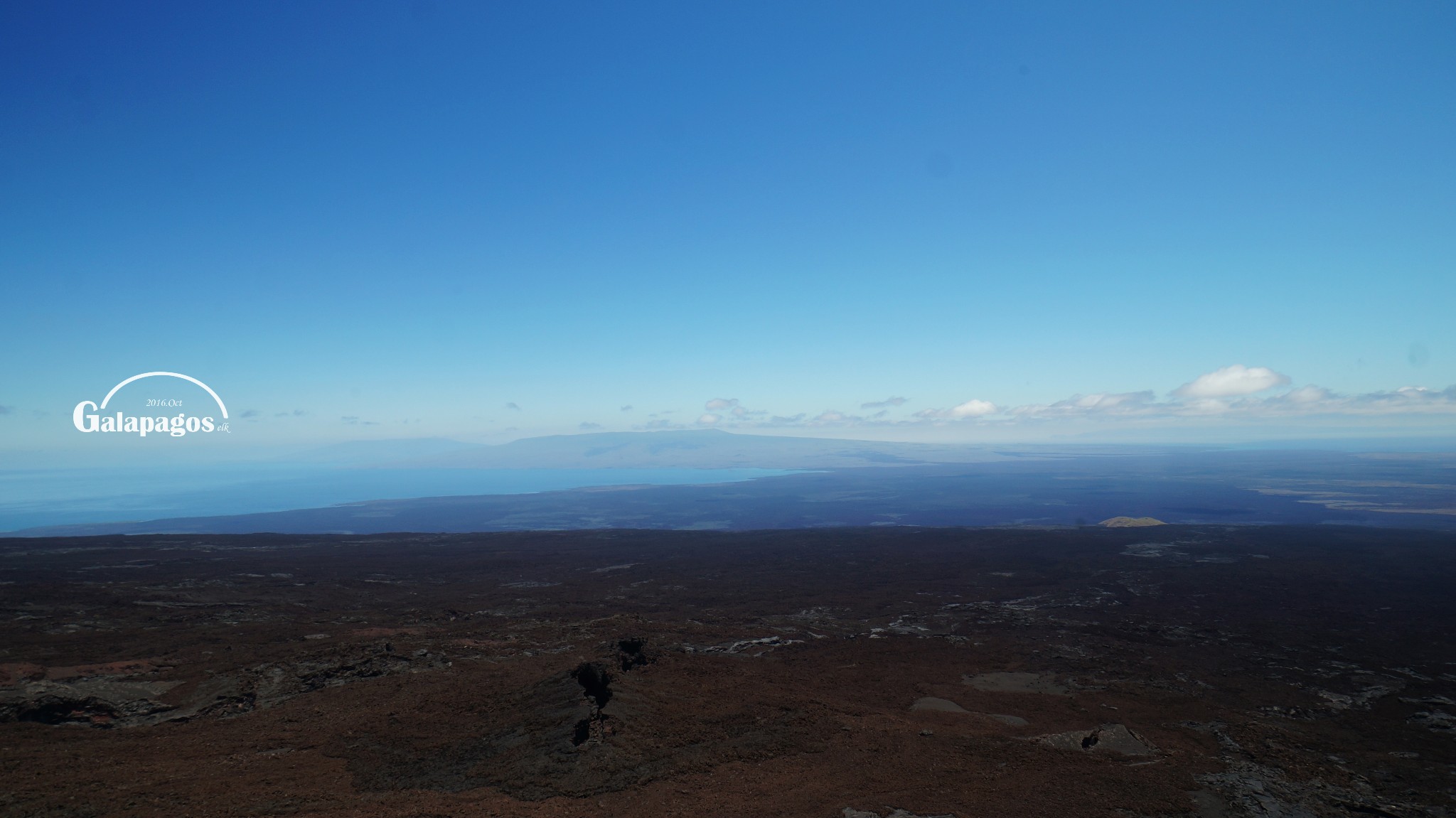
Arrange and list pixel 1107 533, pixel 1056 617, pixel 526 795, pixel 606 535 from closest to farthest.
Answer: pixel 526 795
pixel 1056 617
pixel 1107 533
pixel 606 535

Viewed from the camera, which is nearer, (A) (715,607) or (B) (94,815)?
(B) (94,815)

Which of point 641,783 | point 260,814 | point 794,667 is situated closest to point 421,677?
point 260,814

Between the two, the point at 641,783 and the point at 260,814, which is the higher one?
the point at 260,814

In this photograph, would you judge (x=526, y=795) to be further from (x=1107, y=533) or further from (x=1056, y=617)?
(x=1107, y=533)

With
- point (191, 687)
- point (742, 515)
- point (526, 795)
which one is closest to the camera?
point (526, 795)

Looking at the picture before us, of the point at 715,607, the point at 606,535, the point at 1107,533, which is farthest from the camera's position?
the point at 606,535

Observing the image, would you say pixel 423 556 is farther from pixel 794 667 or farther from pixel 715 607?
pixel 794 667

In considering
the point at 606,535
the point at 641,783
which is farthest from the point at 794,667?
the point at 606,535
